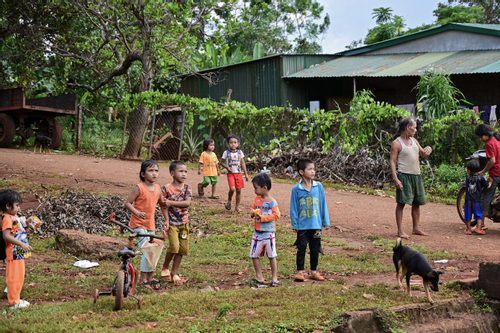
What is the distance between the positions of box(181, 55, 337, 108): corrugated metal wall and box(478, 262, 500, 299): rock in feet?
47.3

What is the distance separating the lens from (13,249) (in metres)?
4.60

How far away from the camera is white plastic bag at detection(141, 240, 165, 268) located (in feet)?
16.3

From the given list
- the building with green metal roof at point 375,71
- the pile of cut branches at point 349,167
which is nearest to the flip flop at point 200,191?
the pile of cut branches at point 349,167

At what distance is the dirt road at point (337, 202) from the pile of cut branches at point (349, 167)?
111cm

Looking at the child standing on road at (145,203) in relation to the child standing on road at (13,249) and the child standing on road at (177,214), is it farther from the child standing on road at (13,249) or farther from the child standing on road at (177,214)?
the child standing on road at (13,249)

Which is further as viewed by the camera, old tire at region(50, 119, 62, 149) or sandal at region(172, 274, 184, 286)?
old tire at region(50, 119, 62, 149)

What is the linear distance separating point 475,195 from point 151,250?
17.7ft

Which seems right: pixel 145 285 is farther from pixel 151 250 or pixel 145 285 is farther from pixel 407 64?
pixel 407 64

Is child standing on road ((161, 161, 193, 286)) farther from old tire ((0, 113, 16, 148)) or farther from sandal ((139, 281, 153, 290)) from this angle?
old tire ((0, 113, 16, 148))

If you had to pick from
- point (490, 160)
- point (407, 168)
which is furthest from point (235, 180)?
point (490, 160)

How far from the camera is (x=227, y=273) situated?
588cm

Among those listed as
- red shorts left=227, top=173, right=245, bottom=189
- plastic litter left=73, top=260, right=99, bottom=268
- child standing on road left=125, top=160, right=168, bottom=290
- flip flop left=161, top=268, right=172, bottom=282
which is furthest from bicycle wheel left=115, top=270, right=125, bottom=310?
red shorts left=227, top=173, right=245, bottom=189

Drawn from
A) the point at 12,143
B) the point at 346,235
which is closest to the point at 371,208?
the point at 346,235

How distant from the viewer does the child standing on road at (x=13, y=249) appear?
178 inches
